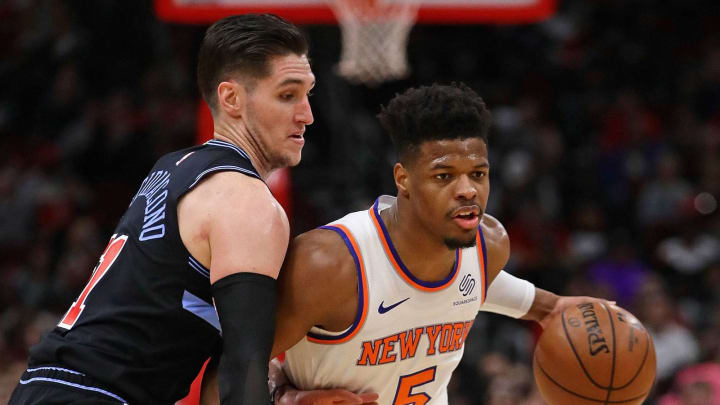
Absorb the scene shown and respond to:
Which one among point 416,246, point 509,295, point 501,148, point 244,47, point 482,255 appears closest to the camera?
point 244,47

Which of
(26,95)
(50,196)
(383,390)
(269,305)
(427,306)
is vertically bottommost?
(383,390)

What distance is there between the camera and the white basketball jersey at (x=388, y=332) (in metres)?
3.19

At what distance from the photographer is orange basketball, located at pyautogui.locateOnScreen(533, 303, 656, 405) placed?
354 centimetres

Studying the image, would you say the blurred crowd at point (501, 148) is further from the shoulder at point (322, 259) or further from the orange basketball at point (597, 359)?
the shoulder at point (322, 259)

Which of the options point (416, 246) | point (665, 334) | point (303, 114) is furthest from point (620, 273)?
point (303, 114)

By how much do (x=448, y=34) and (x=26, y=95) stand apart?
476 cm

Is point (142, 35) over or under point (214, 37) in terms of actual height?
over

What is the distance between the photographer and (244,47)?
2.89m

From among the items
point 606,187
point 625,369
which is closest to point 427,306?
point 625,369

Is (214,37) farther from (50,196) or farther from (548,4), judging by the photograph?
(50,196)

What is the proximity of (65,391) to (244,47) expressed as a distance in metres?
1.13

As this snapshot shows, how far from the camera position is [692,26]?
1112cm

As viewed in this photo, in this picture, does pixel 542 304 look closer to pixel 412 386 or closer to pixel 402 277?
pixel 412 386

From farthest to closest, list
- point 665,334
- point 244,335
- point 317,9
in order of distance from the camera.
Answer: point 665,334 → point 317,9 → point 244,335
